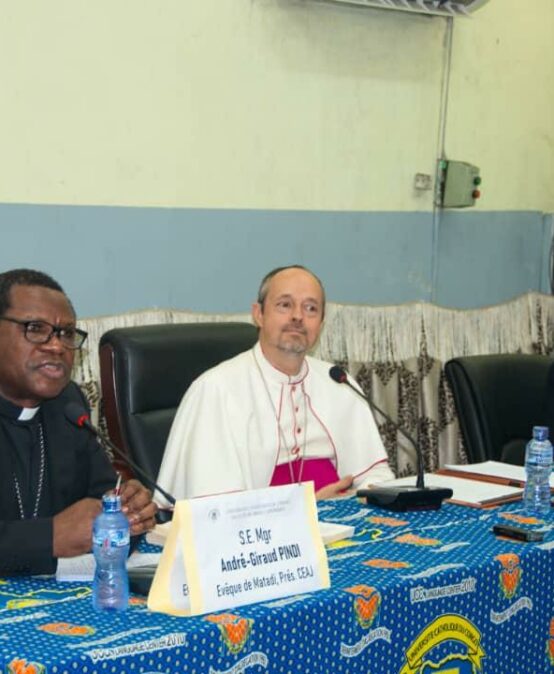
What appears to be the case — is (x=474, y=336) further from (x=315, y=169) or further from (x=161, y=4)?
(x=161, y=4)

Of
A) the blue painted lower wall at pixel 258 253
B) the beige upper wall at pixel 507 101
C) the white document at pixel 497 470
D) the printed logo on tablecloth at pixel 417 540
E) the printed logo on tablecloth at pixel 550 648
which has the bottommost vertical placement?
the printed logo on tablecloth at pixel 550 648

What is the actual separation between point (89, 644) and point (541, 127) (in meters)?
4.72

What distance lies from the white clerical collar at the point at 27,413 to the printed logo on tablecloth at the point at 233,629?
34.2 inches

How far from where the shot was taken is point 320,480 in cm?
363

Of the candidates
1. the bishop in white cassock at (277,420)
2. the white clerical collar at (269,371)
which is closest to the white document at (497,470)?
the bishop in white cassock at (277,420)

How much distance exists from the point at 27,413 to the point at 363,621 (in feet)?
3.17

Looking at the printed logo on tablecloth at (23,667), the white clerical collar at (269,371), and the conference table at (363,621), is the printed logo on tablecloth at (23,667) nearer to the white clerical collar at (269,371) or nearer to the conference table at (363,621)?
the conference table at (363,621)

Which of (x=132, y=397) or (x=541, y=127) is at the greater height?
(x=541, y=127)

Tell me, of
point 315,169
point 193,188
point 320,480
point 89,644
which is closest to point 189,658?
point 89,644

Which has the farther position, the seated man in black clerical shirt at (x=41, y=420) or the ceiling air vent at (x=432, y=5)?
the ceiling air vent at (x=432, y=5)

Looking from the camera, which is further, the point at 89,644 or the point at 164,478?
the point at 164,478

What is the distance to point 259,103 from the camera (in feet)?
15.1

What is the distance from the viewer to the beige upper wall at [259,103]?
396 cm

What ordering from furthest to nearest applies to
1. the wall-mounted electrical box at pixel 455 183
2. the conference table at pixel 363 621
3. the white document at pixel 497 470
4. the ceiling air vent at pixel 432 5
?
the wall-mounted electrical box at pixel 455 183
the ceiling air vent at pixel 432 5
the white document at pixel 497 470
the conference table at pixel 363 621
